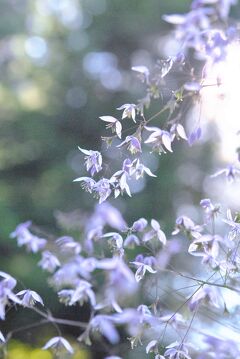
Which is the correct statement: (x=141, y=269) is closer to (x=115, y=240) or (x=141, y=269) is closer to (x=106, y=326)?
(x=115, y=240)

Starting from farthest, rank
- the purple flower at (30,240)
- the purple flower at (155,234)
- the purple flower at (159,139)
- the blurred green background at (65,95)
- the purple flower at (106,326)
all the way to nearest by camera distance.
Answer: the blurred green background at (65,95)
the purple flower at (30,240)
the purple flower at (155,234)
the purple flower at (159,139)
the purple flower at (106,326)

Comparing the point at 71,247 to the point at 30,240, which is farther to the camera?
the point at 30,240

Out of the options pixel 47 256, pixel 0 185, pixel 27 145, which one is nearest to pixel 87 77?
pixel 27 145

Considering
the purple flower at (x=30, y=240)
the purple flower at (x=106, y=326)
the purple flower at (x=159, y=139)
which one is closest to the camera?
the purple flower at (x=106, y=326)

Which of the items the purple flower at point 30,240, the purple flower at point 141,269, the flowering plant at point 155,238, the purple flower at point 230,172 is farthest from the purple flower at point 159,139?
the purple flower at point 30,240

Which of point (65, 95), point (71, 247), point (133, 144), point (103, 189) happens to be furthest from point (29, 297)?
point (65, 95)

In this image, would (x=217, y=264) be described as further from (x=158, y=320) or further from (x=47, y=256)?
(x=47, y=256)

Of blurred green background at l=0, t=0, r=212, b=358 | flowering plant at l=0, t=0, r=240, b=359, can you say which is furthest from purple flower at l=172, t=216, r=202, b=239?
blurred green background at l=0, t=0, r=212, b=358

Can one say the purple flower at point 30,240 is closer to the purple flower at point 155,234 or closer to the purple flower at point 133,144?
the purple flower at point 155,234

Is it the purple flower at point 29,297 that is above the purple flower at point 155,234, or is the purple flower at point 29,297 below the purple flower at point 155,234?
below
